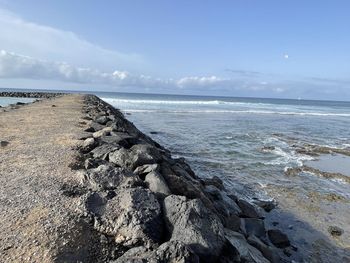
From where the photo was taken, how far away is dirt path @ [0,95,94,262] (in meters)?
3.61

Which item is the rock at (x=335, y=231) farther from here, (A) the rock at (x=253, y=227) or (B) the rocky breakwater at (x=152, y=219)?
(A) the rock at (x=253, y=227)

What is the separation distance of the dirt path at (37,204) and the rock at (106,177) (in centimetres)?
A: 39

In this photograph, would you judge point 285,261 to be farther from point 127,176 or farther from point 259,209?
point 127,176

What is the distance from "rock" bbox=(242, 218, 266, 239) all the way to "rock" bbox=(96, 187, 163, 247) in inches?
107

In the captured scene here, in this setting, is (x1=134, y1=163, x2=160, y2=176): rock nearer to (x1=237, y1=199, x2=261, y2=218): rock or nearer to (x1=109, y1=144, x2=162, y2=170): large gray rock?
(x1=109, y1=144, x2=162, y2=170): large gray rock

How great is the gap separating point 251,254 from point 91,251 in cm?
205

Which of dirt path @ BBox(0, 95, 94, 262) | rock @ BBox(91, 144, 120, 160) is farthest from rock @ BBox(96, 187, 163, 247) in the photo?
rock @ BBox(91, 144, 120, 160)

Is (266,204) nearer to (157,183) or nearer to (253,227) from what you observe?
(253,227)

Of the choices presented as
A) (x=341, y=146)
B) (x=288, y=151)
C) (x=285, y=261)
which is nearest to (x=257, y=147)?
(x=288, y=151)

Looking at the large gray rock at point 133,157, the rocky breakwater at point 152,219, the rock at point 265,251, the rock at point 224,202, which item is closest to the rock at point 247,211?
the rock at point 224,202

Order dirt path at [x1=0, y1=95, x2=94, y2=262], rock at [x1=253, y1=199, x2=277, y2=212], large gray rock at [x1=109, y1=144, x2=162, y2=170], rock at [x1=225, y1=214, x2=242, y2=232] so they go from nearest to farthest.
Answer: dirt path at [x1=0, y1=95, x2=94, y2=262]
rock at [x1=225, y1=214, x2=242, y2=232]
large gray rock at [x1=109, y1=144, x2=162, y2=170]
rock at [x1=253, y1=199, x2=277, y2=212]

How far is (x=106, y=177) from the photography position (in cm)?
526

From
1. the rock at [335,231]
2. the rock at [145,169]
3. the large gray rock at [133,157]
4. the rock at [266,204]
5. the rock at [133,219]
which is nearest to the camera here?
the rock at [133,219]

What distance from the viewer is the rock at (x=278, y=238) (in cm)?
674
